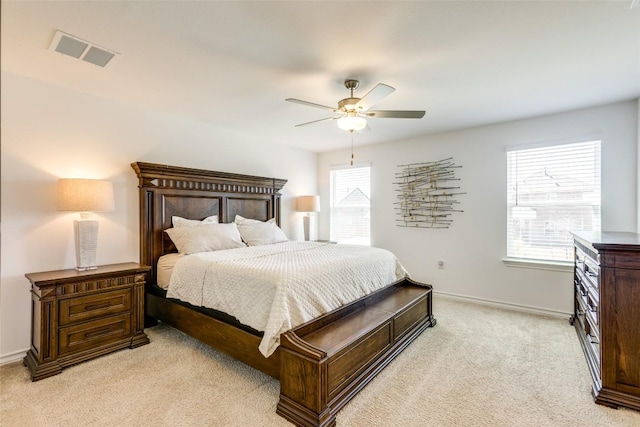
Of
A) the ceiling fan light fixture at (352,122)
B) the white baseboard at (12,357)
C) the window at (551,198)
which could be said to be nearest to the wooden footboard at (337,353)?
Answer: the ceiling fan light fixture at (352,122)

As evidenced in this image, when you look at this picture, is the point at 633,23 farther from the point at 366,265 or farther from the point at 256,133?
the point at 256,133

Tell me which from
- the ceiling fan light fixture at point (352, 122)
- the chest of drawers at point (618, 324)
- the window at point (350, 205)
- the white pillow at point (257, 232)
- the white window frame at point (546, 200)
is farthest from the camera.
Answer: the window at point (350, 205)

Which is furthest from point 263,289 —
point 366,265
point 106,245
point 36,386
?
point 106,245

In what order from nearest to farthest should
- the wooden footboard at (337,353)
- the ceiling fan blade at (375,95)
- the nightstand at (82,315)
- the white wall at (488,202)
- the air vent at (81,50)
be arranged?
the wooden footboard at (337,353) < the air vent at (81,50) < the ceiling fan blade at (375,95) < the nightstand at (82,315) < the white wall at (488,202)

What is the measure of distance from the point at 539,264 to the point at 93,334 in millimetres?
4650

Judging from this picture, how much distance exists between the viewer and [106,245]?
3188 mm

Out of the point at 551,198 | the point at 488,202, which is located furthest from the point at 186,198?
the point at 551,198

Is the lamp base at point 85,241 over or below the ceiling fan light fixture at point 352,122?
below

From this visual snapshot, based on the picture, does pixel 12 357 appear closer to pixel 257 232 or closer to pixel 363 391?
pixel 257 232

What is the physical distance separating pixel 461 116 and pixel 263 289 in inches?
122

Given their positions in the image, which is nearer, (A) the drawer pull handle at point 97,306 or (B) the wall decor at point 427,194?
(A) the drawer pull handle at point 97,306

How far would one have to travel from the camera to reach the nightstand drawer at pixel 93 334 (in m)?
2.52

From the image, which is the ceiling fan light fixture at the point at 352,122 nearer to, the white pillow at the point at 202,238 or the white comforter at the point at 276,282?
the white comforter at the point at 276,282

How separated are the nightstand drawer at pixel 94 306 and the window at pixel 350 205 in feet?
11.6
